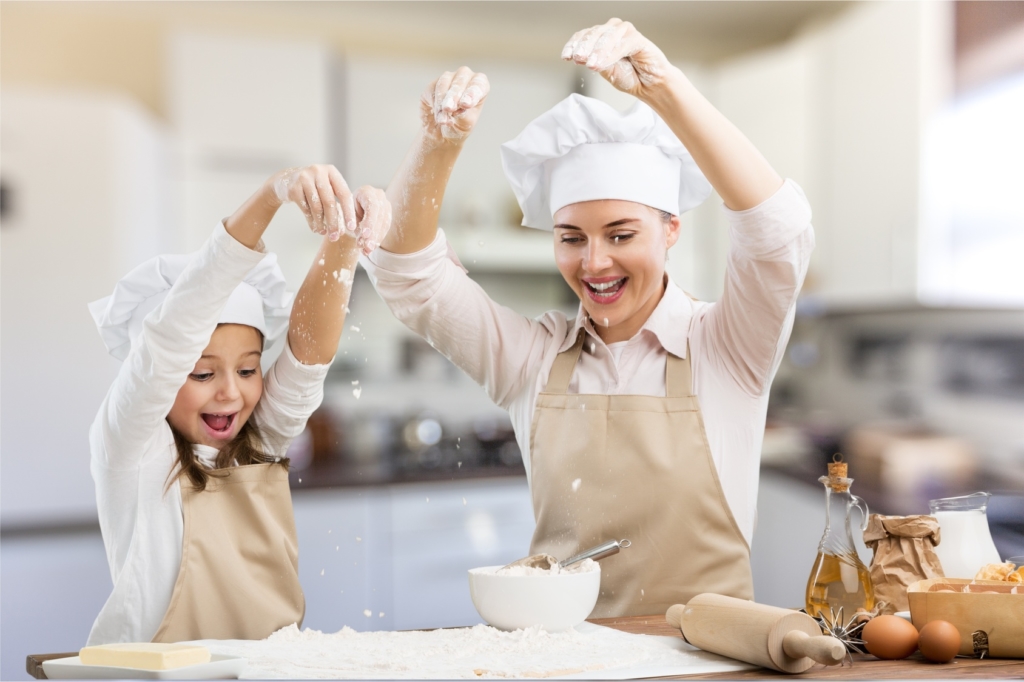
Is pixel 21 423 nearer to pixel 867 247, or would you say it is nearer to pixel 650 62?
pixel 650 62

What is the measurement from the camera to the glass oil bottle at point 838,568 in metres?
0.92

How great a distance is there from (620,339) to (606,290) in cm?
8

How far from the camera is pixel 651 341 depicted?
1.10 metres

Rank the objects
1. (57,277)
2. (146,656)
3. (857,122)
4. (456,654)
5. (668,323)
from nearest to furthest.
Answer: (146,656), (456,654), (668,323), (57,277), (857,122)

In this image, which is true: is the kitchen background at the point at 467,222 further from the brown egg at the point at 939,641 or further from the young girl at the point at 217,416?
the brown egg at the point at 939,641

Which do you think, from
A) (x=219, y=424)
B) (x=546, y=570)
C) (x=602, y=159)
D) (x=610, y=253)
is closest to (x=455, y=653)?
(x=546, y=570)

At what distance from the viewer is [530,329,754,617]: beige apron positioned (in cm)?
102

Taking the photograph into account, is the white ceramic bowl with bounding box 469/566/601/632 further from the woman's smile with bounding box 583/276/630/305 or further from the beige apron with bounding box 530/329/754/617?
the woman's smile with bounding box 583/276/630/305

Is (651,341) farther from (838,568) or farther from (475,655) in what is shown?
(475,655)

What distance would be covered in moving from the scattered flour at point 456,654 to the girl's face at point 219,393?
23 centimetres

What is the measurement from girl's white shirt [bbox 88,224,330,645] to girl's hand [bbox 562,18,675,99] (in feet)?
1.27

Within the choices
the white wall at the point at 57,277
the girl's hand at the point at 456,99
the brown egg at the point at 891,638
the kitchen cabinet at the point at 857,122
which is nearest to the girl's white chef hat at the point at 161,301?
the girl's hand at the point at 456,99

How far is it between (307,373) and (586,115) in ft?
1.51

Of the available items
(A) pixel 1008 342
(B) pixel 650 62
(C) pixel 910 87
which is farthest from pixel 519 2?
(B) pixel 650 62
